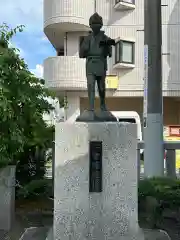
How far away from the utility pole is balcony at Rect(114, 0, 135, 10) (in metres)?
11.2

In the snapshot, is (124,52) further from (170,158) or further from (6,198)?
(6,198)

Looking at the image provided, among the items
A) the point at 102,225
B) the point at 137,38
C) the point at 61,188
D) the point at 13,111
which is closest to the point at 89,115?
the point at 61,188

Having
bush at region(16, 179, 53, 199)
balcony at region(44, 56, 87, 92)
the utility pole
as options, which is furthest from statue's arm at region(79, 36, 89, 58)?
balcony at region(44, 56, 87, 92)

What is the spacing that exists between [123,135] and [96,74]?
1.03 meters

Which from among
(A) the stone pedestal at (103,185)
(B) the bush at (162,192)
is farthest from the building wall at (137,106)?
(A) the stone pedestal at (103,185)

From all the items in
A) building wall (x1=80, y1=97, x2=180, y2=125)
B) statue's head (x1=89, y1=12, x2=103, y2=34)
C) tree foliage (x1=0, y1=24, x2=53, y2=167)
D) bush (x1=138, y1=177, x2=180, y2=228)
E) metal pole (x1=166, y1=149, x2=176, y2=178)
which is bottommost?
bush (x1=138, y1=177, x2=180, y2=228)

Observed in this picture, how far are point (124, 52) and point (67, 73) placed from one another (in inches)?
120

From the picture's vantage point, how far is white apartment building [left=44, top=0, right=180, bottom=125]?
19.0 metres

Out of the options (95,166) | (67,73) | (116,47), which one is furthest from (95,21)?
(116,47)

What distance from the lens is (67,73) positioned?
18.9 m

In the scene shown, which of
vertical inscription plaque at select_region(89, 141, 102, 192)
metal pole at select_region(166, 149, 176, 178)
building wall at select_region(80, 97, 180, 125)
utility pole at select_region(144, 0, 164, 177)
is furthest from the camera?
building wall at select_region(80, 97, 180, 125)

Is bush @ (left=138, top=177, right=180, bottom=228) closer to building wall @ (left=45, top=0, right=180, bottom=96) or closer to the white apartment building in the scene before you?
the white apartment building

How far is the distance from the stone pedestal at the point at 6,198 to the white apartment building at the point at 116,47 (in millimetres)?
12108

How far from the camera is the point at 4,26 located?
26.3ft
